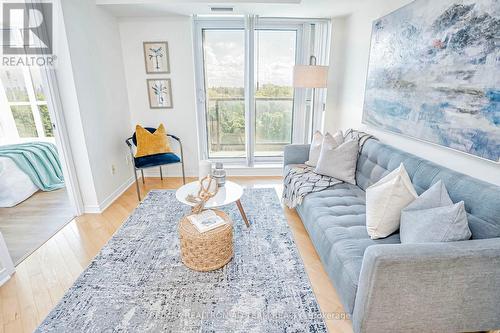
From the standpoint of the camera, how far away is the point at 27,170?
3.09 metres

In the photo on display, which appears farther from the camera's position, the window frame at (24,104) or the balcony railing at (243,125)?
the window frame at (24,104)

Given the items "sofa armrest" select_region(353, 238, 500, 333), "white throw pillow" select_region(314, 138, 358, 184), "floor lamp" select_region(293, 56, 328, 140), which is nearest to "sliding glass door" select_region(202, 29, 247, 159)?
"floor lamp" select_region(293, 56, 328, 140)

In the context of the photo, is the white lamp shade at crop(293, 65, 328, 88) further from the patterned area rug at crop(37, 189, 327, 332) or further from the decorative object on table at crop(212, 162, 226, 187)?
the patterned area rug at crop(37, 189, 327, 332)

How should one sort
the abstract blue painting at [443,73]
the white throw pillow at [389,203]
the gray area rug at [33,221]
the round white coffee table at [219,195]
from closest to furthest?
the abstract blue painting at [443,73] → the white throw pillow at [389,203] → the round white coffee table at [219,195] → the gray area rug at [33,221]

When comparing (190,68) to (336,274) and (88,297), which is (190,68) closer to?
(88,297)

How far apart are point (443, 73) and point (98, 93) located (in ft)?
10.7

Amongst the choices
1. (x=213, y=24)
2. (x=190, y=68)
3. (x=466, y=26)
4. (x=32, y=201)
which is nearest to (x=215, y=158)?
(x=190, y=68)

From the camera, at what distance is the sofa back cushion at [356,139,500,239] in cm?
129

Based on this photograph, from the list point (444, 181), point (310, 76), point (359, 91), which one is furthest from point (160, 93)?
point (444, 181)

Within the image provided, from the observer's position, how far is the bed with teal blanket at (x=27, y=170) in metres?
2.89

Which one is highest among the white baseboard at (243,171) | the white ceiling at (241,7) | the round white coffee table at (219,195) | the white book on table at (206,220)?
the white ceiling at (241,7)

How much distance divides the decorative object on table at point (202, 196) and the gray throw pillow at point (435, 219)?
53.3 inches

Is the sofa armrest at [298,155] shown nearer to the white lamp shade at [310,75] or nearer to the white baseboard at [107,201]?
the white lamp shade at [310,75]

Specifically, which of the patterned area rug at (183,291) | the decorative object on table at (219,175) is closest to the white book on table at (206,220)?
the patterned area rug at (183,291)
